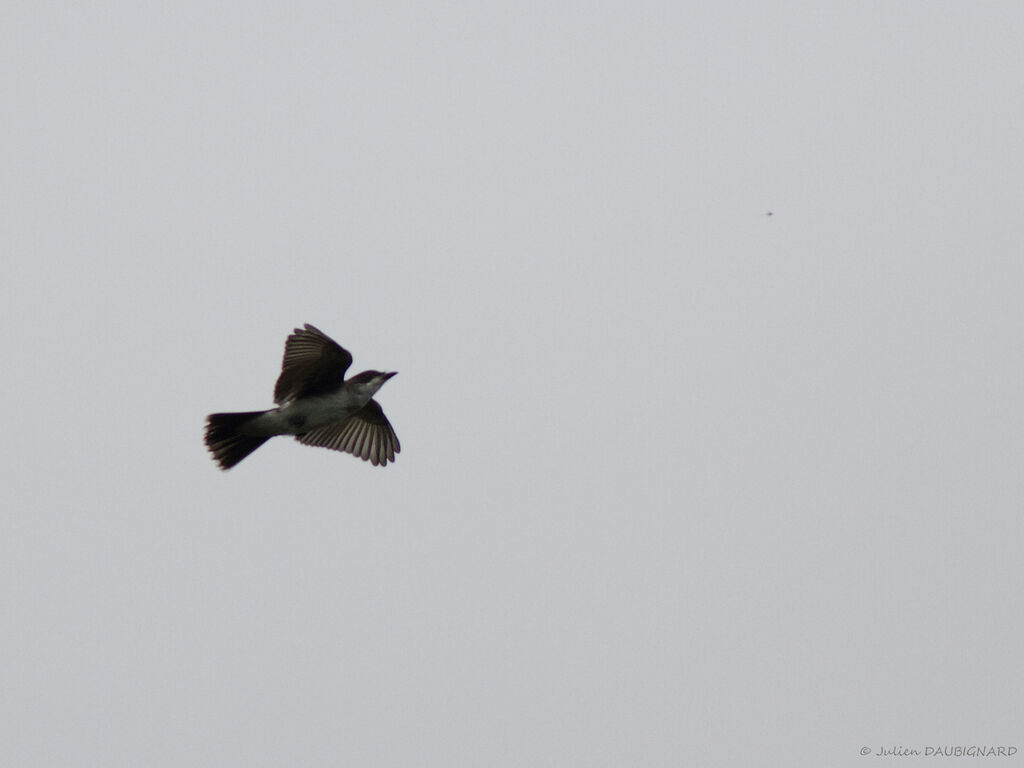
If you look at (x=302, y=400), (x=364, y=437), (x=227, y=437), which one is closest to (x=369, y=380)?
(x=302, y=400)

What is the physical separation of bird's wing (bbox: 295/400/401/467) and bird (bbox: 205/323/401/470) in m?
1.24

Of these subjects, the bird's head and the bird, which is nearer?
the bird

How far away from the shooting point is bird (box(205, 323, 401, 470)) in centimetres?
1562

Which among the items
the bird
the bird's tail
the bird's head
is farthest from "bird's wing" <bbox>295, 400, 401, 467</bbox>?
the bird's tail

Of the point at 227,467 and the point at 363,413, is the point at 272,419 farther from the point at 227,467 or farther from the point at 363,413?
the point at 363,413

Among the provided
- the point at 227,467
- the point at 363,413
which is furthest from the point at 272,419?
the point at 363,413

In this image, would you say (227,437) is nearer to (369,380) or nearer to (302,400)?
(302,400)

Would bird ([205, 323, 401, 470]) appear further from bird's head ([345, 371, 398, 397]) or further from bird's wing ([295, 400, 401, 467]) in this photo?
bird's wing ([295, 400, 401, 467])

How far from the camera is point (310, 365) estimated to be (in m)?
15.7

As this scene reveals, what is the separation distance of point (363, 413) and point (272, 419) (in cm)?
196

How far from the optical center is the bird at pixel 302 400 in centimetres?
1562

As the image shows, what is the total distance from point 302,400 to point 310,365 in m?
0.43

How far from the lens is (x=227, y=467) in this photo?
52.1ft

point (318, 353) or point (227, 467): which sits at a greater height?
point (318, 353)
